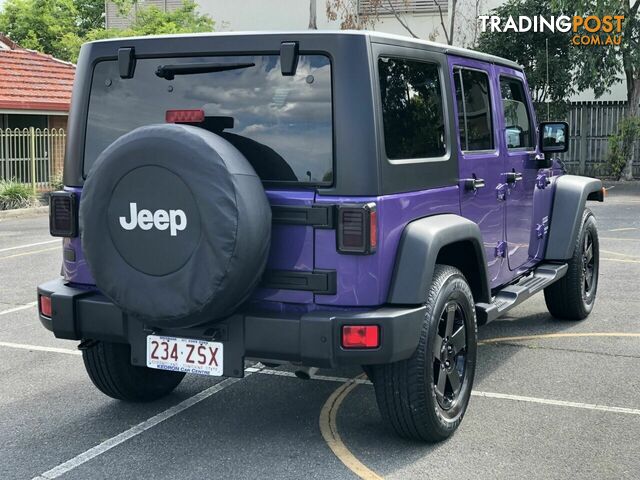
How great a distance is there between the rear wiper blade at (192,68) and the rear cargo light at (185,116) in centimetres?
18

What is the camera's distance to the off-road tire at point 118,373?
5.09 meters

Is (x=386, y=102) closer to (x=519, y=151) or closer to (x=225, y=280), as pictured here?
(x=225, y=280)

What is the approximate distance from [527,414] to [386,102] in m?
1.99

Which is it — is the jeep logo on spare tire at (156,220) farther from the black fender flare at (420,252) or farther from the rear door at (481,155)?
the rear door at (481,155)

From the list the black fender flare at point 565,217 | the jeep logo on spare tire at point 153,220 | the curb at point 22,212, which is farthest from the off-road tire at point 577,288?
the curb at point 22,212

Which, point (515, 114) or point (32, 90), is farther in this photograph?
point (32, 90)

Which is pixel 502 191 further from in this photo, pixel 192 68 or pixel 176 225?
pixel 176 225

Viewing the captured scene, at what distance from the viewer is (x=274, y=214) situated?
4234 mm

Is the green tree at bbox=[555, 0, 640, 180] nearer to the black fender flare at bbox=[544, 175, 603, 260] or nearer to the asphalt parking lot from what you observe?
the black fender flare at bbox=[544, 175, 603, 260]

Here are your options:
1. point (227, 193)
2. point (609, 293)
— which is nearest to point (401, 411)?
point (227, 193)

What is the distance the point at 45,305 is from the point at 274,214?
145 centimetres

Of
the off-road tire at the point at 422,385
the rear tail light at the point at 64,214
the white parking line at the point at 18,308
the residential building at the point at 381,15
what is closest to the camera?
the off-road tire at the point at 422,385

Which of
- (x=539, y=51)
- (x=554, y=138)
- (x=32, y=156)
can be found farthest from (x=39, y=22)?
(x=554, y=138)

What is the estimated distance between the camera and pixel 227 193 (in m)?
3.95
